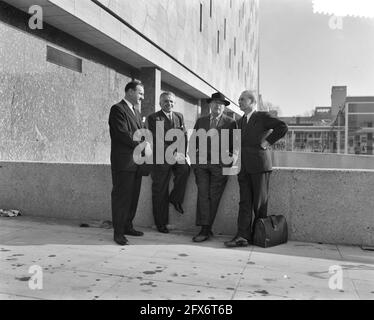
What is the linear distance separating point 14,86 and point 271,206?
245 inches

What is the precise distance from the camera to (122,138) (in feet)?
17.3

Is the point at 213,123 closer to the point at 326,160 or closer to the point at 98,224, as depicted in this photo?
the point at 98,224

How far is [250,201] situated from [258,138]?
2.86 ft

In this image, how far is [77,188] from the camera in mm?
6969

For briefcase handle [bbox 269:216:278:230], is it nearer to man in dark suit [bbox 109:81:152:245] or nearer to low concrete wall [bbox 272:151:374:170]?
man in dark suit [bbox 109:81:152:245]

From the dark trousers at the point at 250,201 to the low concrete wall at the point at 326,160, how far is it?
12622 mm

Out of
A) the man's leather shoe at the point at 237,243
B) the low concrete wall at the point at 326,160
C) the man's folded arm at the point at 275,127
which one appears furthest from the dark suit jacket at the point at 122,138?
the low concrete wall at the point at 326,160

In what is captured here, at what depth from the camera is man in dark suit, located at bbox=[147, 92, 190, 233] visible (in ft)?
19.9

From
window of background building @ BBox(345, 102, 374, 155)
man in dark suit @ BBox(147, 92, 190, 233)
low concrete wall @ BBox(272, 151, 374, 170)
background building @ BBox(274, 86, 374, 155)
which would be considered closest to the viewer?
man in dark suit @ BBox(147, 92, 190, 233)

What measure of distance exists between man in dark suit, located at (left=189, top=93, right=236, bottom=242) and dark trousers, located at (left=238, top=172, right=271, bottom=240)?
44cm

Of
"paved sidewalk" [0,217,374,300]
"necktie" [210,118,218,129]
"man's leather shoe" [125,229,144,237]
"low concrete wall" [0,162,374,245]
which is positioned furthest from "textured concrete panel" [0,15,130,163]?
"necktie" [210,118,218,129]

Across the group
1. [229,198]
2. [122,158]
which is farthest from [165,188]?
[122,158]

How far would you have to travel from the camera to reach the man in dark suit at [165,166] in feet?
19.9
